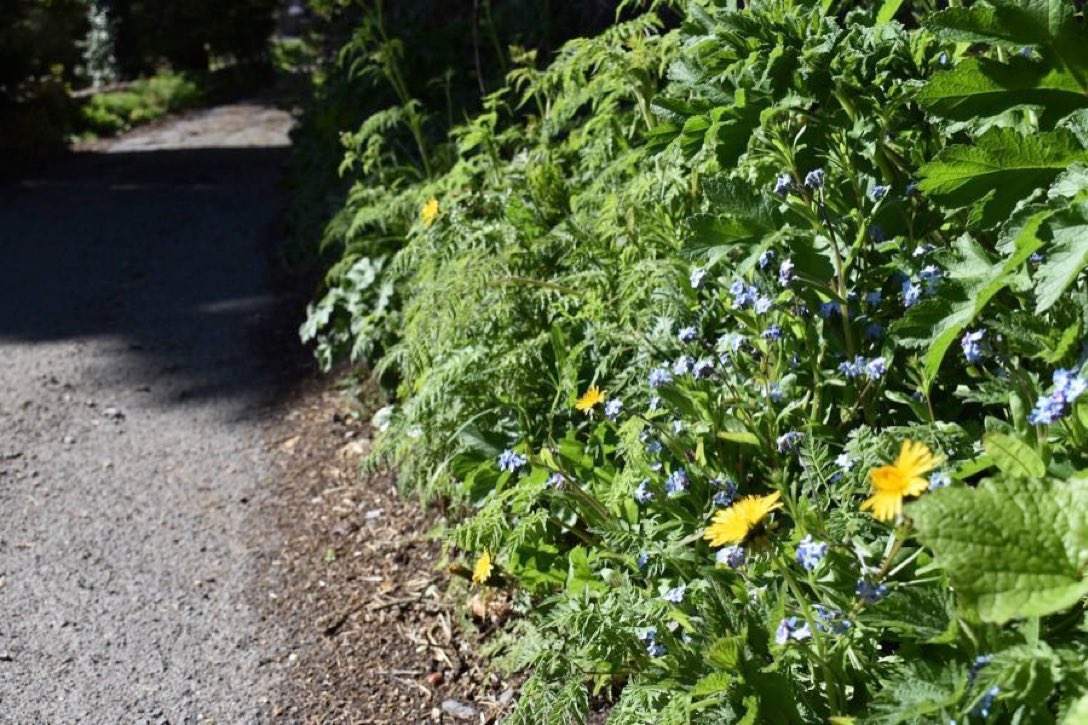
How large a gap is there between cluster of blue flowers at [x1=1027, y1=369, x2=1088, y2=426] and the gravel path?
6.67 ft

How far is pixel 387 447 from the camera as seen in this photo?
3455 mm

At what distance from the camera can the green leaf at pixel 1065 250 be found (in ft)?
5.60

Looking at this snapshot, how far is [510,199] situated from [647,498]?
1832 millimetres

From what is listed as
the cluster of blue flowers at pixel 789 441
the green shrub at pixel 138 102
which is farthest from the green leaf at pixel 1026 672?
the green shrub at pixel 138 102

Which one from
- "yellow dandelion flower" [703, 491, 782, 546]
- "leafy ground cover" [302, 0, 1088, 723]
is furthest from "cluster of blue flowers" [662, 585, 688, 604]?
"yellow dandelion flower" [703, 491, 782, 546]

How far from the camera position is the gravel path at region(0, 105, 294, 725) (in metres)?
3.04

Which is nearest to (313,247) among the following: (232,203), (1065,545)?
(232,203)

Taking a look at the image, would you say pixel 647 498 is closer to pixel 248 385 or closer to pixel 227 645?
pixel 227 645

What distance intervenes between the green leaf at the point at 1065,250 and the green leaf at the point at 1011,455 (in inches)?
8.6

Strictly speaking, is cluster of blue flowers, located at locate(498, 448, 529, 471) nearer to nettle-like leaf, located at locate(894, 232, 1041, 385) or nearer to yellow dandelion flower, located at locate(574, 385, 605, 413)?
yellow dandelion flower, located at locate(574, 385, 605, 413)

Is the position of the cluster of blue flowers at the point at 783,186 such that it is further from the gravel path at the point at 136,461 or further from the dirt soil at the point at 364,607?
the gravel path at the point at 136,461

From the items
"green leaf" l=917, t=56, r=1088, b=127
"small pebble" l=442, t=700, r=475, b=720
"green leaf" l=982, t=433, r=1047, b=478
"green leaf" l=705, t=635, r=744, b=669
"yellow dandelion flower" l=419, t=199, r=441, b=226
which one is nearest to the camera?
"green leaf" l=982, t=433, r=1047, b=478

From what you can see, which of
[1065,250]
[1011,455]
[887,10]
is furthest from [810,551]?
[887,10]

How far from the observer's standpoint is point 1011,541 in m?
1.57
